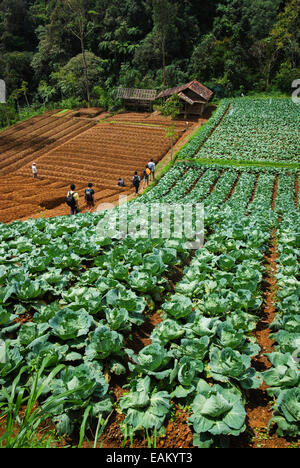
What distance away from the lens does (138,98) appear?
4206 centimetres

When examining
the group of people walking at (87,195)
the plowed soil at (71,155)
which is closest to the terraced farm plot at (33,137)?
the plowed soil at (71,155)

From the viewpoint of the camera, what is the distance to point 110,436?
3.23 meters

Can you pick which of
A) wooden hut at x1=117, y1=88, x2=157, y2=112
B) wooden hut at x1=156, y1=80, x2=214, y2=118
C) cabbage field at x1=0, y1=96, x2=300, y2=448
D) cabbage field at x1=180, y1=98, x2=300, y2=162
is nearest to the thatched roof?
wooden hut at x1=117, y1=88, x2=157, y2=112

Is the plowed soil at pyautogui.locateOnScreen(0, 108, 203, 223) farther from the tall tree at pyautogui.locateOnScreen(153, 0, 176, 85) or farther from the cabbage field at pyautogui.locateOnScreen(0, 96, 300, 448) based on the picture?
the tall tree at pyautogui.locateOnScreen(153, 0, 176, 85)

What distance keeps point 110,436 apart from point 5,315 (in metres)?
2.23

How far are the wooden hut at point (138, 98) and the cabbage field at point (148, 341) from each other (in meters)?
38.5

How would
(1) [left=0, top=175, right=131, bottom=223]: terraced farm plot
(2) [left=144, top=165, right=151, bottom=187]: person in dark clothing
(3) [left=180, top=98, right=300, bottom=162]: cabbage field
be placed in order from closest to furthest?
(1) [left=0, top=175, right=131, bottom=223]: terraced farm plot < (2) [left=144, top=165, right=151, bottom=187]: person in dark clothing < (3) [left=180, top=98, right=300, bottom=162]: cabbage field

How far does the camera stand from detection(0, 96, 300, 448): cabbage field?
3139 mm

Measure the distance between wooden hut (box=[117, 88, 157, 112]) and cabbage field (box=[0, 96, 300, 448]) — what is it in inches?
1517

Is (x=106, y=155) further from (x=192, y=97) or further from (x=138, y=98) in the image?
(x=138, y=98)

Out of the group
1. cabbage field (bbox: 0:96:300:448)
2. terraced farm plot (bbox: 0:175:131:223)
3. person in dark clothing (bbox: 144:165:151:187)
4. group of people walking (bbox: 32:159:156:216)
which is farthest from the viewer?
person in dark clothing (bbox: 144:165:151:187)

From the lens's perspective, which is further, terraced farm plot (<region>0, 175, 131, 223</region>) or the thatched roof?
the thatched roof

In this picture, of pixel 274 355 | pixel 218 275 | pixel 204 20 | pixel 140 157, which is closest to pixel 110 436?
pixel 274 355

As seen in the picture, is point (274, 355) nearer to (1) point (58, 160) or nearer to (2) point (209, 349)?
(2) point (209, 349)
